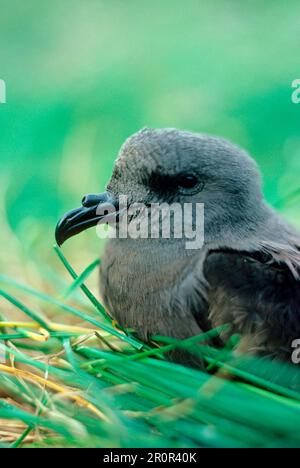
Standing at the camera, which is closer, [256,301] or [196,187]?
[256,301]

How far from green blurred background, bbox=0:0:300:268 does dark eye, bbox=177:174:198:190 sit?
27.1 inches

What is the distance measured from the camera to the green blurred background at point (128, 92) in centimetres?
197

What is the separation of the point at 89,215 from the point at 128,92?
105 cm

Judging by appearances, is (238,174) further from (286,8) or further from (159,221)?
(286,8)

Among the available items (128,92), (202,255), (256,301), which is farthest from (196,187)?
(128,92)

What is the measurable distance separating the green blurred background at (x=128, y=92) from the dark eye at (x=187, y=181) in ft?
2.25

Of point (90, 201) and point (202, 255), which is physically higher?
point (90, 201)

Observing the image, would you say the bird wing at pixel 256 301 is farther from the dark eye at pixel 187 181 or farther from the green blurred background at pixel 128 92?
the green blurred background at pixel 128 92

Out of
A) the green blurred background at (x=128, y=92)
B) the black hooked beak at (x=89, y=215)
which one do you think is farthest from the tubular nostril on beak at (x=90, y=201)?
the green blurred background at (x=128, y=92)

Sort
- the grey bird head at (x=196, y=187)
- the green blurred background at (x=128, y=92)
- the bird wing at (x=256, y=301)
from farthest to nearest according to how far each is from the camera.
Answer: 1. the green blurred background at (x=128, y=92)
2. the grey bird head at (x=196, y=187)
3. the bird wing at (x=256, y=301)

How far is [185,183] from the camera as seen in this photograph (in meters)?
1.25

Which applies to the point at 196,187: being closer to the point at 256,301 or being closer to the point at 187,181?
the point at 187,181

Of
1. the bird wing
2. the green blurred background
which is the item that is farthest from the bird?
the green blurred background

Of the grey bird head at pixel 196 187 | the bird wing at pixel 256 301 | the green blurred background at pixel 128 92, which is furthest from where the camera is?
the green blurred background at pixel 128 92
